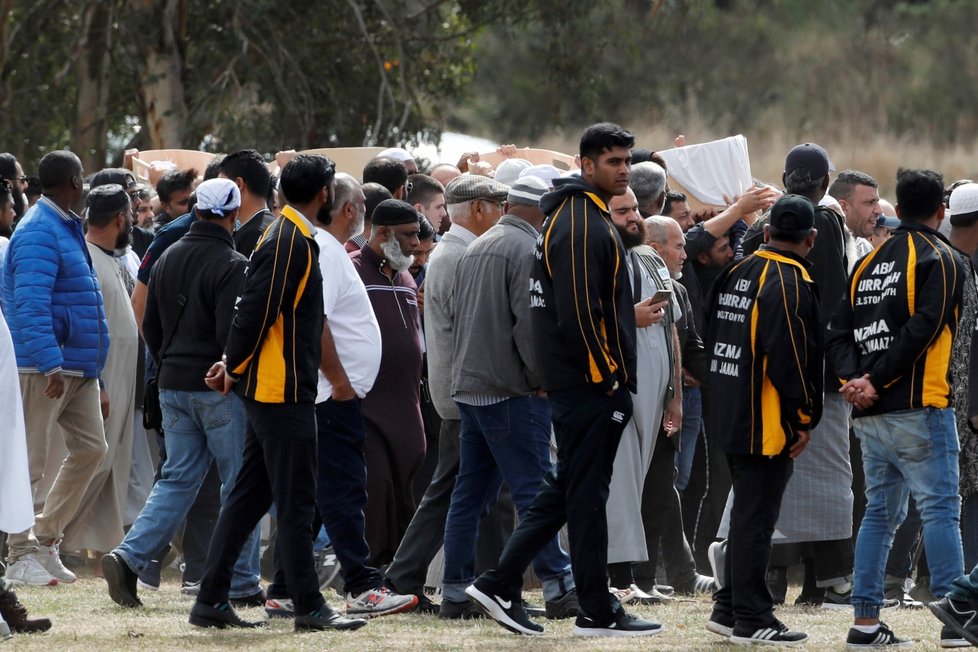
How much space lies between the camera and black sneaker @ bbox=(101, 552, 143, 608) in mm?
7691

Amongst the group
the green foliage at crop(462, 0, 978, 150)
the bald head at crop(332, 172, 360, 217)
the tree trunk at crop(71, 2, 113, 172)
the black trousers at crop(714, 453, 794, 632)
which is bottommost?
the black trousers at crop(714, 453, 794, 632)

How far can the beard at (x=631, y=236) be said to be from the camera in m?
8.22

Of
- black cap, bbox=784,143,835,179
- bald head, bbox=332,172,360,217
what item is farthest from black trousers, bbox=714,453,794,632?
bald head, bbox=332,172,360,217

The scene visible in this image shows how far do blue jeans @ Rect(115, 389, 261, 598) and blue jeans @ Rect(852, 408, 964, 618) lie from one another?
2.99 meters

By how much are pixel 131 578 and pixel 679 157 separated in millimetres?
4298

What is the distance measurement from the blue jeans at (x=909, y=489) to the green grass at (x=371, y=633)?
0.98ft

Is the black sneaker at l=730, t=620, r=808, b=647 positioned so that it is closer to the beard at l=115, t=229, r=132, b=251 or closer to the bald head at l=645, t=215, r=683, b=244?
the bald head at l=645, t=215, r=683, b=244

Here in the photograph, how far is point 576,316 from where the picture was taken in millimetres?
6613

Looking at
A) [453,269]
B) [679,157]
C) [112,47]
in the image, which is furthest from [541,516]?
[112,47]

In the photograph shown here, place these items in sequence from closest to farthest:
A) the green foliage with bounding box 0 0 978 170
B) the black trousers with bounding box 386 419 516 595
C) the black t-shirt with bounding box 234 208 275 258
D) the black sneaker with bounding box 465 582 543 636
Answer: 1. the black sneaker with bounding box 465 582 543 636
2. the black trousers with bounding box 386 419 516 595
3. the black t-shirt with bounding box 234 208 275 258
4. the green foliage with bounding box 0 0 978 170

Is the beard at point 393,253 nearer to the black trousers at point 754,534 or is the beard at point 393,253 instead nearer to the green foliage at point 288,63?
the black trousers at point 754,534

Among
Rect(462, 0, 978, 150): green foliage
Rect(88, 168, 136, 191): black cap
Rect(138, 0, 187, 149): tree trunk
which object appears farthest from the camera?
Rect(462, 0, 978, 150): green foliage

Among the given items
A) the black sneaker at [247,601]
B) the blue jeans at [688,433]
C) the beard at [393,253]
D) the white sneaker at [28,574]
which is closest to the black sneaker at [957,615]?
the blue jeans at [688,433]

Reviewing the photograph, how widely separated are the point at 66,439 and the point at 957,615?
489cm
